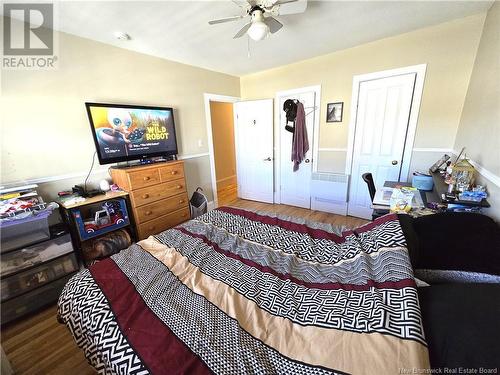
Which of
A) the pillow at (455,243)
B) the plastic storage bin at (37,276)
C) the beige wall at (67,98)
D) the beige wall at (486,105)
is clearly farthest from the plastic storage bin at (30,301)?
the beige wall at (486,105)

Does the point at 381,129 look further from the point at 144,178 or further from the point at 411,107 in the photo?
the point at 144,178

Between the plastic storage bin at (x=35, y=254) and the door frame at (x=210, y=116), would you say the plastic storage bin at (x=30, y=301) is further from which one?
the door frame at (x=210, y=116)

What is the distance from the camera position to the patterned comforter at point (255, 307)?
740 mm

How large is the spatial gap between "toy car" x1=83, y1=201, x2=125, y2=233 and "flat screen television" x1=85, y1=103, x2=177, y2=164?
0.51 metres

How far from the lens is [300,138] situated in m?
3.39

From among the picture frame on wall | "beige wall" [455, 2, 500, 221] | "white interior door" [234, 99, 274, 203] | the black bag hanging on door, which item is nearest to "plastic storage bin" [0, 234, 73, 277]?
"white interior door" [234, 99, 274, 203]

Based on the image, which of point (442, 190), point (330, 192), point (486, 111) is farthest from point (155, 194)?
point (486, 111)

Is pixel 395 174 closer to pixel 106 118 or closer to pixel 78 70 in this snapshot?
pixel 106 118

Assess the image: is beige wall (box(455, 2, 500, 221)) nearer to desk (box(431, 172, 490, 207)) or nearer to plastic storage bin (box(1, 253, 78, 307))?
desk (box(431, 172, 490, 207))

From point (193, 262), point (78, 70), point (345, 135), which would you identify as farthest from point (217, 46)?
point (193, 262)

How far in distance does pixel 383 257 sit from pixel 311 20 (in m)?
2.23

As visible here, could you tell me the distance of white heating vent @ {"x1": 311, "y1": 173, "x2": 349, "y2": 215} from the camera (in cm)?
325

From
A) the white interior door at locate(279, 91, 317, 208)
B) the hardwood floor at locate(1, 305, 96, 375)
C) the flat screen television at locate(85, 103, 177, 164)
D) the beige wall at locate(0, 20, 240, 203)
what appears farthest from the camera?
the white interior door at locate(279, 91, 317, 208)

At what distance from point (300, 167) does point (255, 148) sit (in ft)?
3.10
